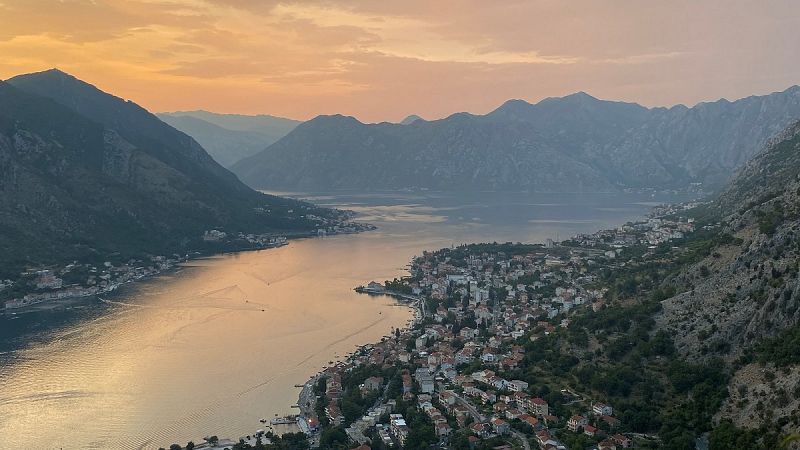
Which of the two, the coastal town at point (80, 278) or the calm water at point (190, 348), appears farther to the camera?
the coastal town at point (80, 278)

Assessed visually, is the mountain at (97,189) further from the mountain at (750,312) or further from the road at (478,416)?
the mountain at (750,312)

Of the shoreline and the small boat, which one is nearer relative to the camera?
the small boat

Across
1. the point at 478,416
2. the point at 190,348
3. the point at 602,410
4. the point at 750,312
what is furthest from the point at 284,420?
the point at 750,312

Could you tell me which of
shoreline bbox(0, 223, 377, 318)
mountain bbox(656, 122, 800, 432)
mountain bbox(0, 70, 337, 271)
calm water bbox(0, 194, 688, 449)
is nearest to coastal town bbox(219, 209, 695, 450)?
calm water bbox(0, 194, 688, 449)

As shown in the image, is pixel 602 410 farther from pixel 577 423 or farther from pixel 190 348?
pixel 190 348

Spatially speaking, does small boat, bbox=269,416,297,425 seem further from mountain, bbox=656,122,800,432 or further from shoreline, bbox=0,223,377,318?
shoreline, bbox=0,223,377,318

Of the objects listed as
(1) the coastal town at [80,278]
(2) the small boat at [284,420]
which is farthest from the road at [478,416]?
(1) the coastal town at [80,278]

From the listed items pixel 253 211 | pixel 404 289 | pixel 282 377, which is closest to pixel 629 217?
pixel 253 211
